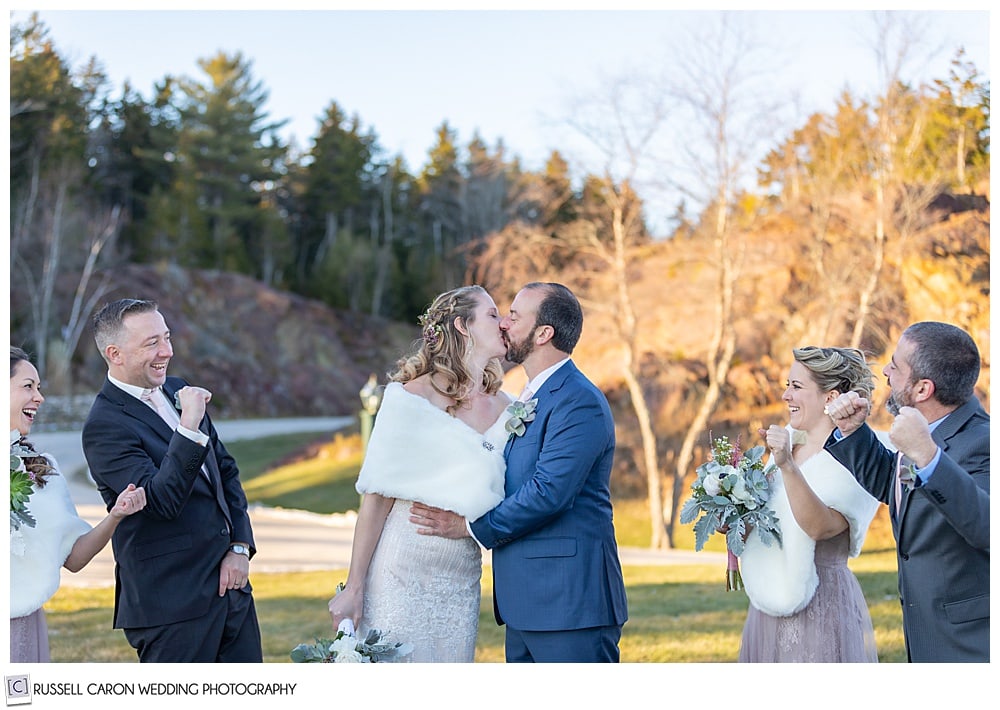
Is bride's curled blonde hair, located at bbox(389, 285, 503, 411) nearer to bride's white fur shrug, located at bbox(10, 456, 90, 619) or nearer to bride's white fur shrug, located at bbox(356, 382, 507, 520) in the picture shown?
bride's white fur shrug, located at bbox(356, 382, 507, 520)

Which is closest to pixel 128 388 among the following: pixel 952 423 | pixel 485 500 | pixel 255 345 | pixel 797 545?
pixel 485 500

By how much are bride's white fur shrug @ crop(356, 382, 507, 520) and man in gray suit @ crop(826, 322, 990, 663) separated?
4.01 ft

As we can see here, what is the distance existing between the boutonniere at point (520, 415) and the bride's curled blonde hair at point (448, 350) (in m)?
0.22

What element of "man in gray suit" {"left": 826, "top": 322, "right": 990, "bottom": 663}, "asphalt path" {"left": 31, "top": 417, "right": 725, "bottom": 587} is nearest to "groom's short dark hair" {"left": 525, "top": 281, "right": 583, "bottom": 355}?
"man in gray suit" {"left": 826, "top": 322, "right": 990, "bottom": 663}

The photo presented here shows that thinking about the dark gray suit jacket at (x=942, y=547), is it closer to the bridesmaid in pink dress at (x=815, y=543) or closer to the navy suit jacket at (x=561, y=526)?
the bridesmaid in pink dress at (x=815, y=543)

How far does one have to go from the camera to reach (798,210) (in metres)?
15.7

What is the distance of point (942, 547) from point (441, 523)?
1.67m

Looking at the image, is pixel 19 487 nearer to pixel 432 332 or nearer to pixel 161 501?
pixel 161 501

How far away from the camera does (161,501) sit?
3.52 meters

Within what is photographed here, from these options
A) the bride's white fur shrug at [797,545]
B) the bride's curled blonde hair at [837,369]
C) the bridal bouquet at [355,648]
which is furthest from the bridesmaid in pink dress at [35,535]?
the bride's curled blonde hair at [837,369]

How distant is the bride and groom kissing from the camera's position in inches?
132
